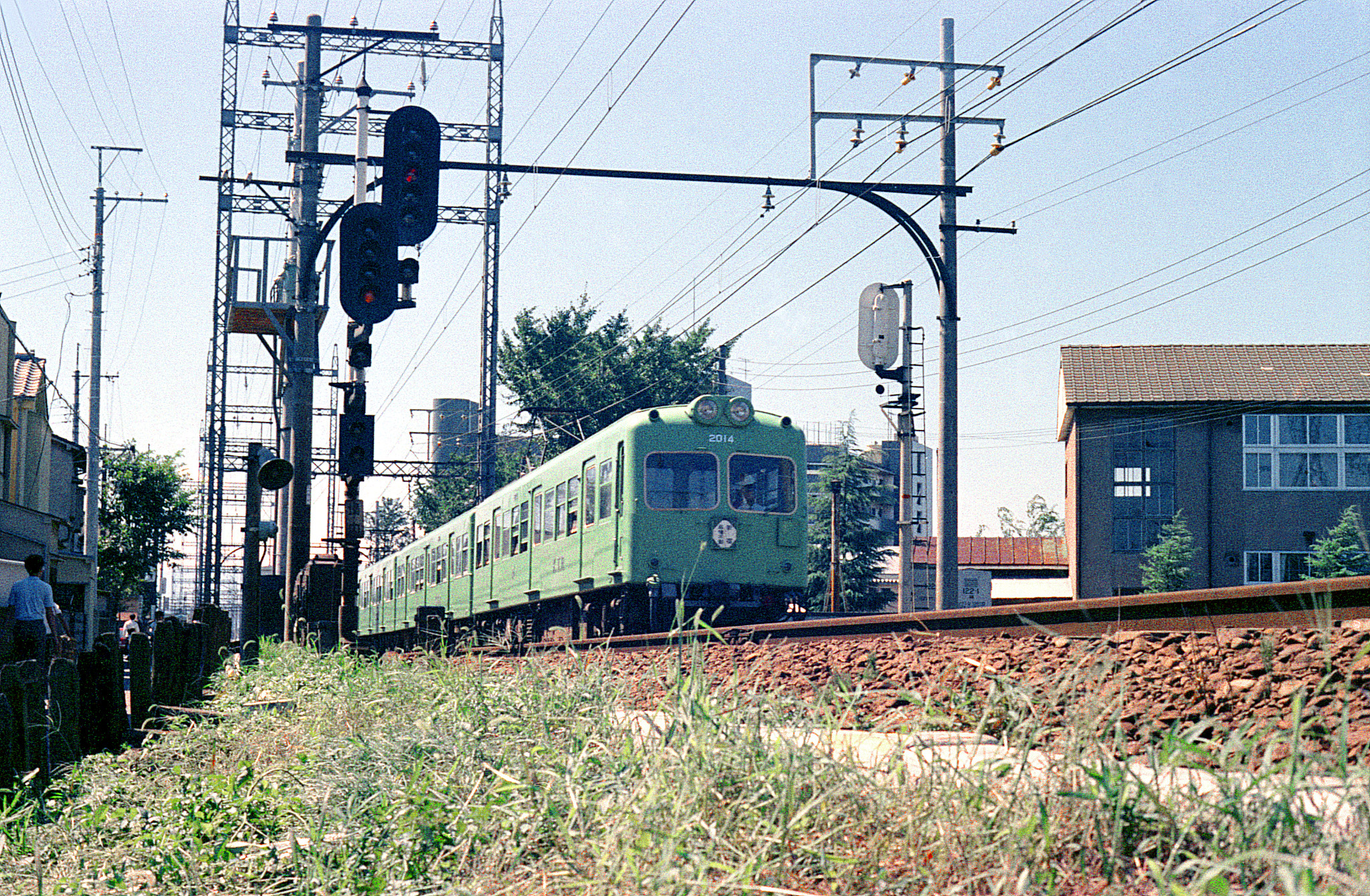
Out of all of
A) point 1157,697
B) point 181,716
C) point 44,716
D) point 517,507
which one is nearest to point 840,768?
point 1157,697

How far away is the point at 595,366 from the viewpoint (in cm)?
4859

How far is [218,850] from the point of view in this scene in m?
4.95

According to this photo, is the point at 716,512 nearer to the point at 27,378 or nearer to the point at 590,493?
the point at 590,493

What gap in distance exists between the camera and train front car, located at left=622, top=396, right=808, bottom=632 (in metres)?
15.9

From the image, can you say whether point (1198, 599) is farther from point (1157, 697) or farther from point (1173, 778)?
point (1173, 778)

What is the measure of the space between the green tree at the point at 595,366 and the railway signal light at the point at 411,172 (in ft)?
111

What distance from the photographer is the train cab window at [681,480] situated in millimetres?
16016

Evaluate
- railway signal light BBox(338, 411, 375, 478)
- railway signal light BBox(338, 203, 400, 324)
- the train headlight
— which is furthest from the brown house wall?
railway signal light BBox(338, 203, 400, 324)

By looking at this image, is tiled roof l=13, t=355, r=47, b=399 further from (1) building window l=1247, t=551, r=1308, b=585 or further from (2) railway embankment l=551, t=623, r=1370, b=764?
(1) building window l=1247, t=551, r=1308, b=585

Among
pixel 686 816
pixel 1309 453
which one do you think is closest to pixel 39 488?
pixel 1309 453

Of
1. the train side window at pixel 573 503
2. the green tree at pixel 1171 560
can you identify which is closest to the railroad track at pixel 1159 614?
the train side window at pixel 573 503

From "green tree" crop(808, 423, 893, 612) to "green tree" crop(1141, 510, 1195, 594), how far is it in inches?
617

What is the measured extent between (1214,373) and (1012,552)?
13.6 meters

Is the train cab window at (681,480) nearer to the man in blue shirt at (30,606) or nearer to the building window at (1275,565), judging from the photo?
the man in blue shirt at (30,606)
